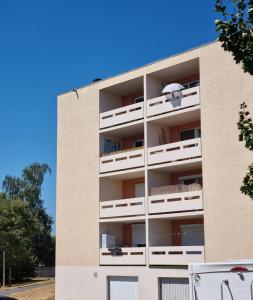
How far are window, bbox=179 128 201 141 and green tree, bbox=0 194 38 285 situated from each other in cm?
3292

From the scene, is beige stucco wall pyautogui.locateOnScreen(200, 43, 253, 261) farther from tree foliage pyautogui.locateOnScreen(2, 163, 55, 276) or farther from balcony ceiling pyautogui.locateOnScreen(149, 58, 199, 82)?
tree foliage pyautogui.locateOnScreen(2, 163, 55, 276)

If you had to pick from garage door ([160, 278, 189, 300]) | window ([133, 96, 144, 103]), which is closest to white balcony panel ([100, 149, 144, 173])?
window ([133, 96, 144, 103])

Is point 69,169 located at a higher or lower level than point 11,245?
higher

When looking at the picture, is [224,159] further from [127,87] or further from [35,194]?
[35,194]

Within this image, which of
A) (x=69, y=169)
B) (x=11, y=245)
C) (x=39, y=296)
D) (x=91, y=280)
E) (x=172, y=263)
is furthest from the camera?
(x=11, y=245)

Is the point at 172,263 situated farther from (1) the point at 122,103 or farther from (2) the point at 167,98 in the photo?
(1) the point at 122,103

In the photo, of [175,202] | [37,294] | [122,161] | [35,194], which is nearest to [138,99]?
[122,161]

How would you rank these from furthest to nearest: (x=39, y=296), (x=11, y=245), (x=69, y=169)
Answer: (x=11, y=245) < (x=39, y=296) < (x=69, y=169)

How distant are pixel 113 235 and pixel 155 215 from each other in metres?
4.14

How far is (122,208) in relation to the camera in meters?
33.1

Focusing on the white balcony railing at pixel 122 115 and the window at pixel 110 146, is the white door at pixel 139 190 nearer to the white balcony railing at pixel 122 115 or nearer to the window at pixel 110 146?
the window at pixel 110 146

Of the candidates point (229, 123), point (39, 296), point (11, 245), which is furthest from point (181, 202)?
point (11, 245)

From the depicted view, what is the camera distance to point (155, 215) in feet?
103

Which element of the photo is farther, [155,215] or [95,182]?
[95,182]
